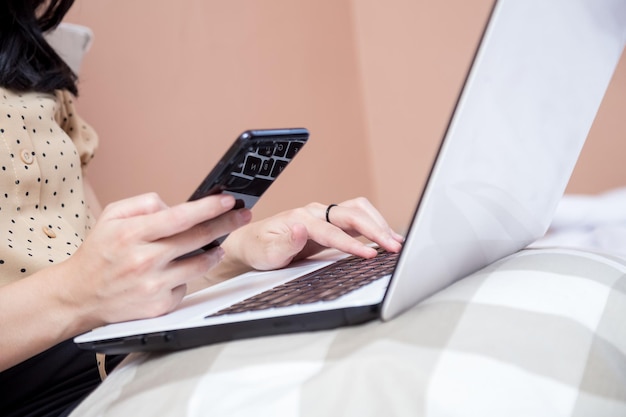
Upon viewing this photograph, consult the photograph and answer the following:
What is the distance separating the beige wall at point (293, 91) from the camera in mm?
1426

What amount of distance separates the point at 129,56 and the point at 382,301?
1182 millimetres

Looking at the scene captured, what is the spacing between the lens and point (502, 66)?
409 mm

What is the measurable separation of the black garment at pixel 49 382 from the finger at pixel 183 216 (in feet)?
0.93

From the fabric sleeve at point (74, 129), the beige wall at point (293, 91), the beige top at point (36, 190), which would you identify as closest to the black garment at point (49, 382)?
the beige top at point (36, 190)

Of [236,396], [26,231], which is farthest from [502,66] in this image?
[26,231]

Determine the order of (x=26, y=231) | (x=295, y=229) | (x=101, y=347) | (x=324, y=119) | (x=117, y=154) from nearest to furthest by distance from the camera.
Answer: (x=101, y=347)
(x=295, y=229)
(x=26, y=231)
(x=117, y=154)
(x=324, y=119)

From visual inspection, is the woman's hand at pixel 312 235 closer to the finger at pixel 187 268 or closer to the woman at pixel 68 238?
the woman at pixel 68 238

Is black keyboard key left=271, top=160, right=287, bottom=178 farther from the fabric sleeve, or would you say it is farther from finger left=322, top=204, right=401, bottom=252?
the fabric sleeve

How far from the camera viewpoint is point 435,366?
0.36 meters

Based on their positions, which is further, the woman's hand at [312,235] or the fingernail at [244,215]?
the woman's hand at [312,235]

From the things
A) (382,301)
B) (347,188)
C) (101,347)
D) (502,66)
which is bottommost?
(347,188)

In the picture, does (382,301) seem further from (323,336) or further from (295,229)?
(295,229)

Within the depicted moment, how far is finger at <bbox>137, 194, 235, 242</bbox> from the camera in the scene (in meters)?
0.49

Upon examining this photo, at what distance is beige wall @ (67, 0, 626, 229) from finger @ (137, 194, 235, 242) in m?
0.94
